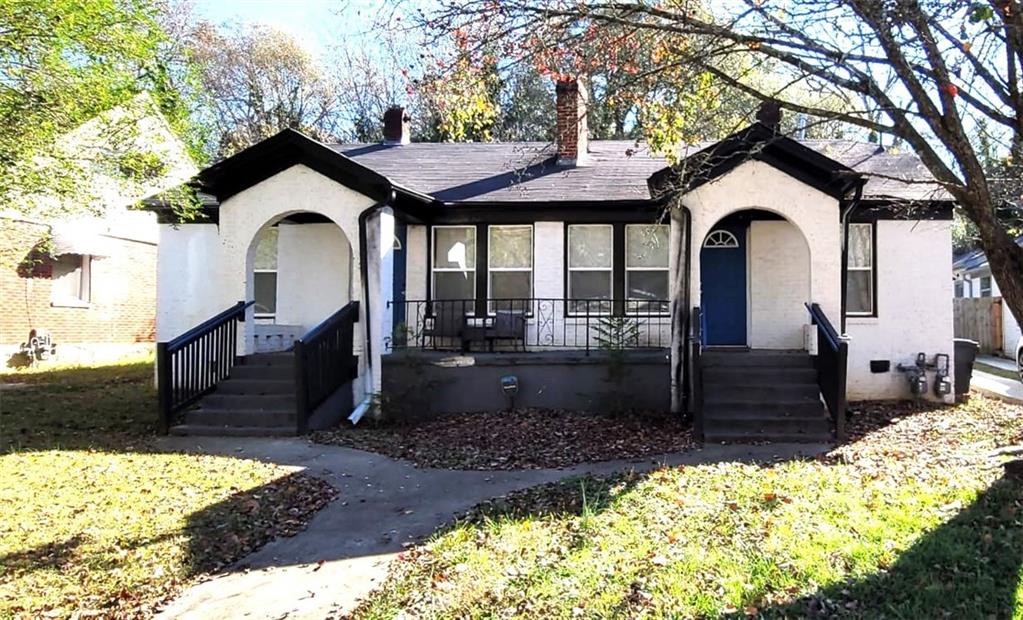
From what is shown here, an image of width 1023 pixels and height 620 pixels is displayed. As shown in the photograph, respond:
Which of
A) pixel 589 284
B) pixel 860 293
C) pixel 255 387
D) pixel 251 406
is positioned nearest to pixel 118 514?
pixel 251 406

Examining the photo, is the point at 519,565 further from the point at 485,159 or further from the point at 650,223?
the point at 485,159

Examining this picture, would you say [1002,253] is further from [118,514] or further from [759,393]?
[118,514]

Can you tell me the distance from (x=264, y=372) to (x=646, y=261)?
6.74 metres

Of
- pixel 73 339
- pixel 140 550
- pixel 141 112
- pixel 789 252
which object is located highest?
pixel 141 112

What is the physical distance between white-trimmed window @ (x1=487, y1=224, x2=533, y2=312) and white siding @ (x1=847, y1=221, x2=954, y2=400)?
220 inches

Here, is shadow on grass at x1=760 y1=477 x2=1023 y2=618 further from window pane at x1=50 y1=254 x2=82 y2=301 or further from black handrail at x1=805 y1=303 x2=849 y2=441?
window pane at x1=50 y1=254 x2=82 y2=301

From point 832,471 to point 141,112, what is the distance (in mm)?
8850

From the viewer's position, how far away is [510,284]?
1252 centimetres

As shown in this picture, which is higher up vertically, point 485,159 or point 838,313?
point 485,159

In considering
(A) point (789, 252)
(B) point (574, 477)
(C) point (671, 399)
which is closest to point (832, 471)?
(B) point (574, 477)

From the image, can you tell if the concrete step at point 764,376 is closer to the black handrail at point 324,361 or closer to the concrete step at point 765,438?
the concrete step at point 765,438

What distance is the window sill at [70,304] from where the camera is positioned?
17.2 m

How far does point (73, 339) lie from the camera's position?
1773 centimetres

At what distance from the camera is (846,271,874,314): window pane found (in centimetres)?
1156
